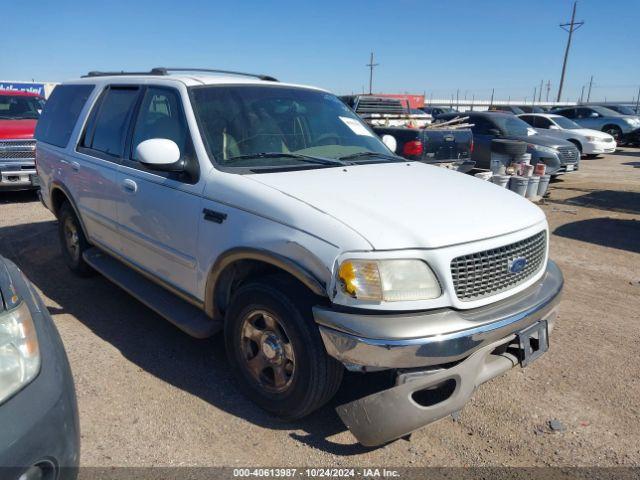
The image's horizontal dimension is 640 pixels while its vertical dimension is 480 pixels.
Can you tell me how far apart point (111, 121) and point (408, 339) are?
323cm

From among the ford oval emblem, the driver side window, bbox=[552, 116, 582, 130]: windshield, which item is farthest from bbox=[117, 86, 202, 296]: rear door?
bbox=[552, 116, 582, 130]: windshield

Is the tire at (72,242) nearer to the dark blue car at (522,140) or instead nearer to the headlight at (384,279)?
the headlight at (384,279)

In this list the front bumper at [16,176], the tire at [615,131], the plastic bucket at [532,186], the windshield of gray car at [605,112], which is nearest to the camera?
the front bumper at [16,176]

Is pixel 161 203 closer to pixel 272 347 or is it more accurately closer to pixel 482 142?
pixel 272 347

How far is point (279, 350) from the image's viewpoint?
8.98ft

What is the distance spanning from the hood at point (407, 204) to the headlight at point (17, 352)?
1.28m

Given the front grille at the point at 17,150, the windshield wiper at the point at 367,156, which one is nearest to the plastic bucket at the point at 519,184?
the windshield wiper at the point at 367,156

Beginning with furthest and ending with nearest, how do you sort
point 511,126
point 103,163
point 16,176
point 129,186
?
point 511,126 < point 16,176 < point 103,163 < point 129,186

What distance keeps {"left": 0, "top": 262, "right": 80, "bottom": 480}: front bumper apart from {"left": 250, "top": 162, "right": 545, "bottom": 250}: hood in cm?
125

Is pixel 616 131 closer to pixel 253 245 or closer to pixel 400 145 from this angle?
pixel 400 145

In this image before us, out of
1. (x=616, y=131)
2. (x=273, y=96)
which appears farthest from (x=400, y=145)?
(x=616, y=131)

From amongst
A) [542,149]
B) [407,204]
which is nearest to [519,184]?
[542,149]

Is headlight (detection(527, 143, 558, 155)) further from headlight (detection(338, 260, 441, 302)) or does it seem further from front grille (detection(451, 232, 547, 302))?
headlight (detection(338, 260, 441, 302))

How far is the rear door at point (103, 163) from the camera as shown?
3.94m
